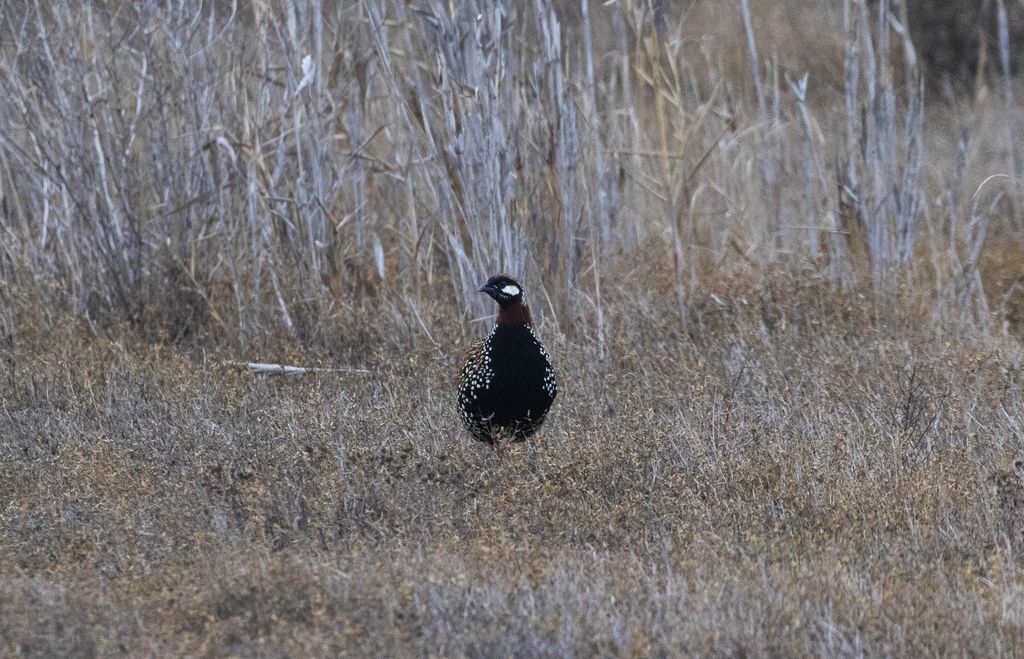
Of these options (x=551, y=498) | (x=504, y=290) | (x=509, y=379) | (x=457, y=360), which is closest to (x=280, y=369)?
(x=457, y=360)

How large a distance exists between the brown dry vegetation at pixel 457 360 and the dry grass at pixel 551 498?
18mm

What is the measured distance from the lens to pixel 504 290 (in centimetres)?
554

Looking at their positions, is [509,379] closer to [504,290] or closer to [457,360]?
[504,290]

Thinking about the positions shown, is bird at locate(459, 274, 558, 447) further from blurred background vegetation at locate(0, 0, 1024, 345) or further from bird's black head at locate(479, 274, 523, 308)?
blurred background vegetation at locate(0, 0, 1024, 345)

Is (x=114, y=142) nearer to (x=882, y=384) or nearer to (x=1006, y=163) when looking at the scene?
(x=882, y=384)

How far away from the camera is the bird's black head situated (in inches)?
218

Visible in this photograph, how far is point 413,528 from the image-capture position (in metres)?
4.84

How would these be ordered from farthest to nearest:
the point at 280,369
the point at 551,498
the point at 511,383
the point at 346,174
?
the point at 346,174
the point at 280,369
the point at 511,383
the point at 551,498

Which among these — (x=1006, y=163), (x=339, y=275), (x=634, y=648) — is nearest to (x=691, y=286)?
(x=339, y=275)

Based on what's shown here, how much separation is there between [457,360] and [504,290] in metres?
1.48

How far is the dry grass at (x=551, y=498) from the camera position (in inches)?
153

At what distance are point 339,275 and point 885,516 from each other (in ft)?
12.2

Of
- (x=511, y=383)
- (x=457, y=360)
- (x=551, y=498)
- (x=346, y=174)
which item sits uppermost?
(x=346, y=174)

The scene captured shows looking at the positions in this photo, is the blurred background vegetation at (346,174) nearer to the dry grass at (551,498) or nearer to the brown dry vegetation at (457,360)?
the brown dry vegetation at (457,360)
